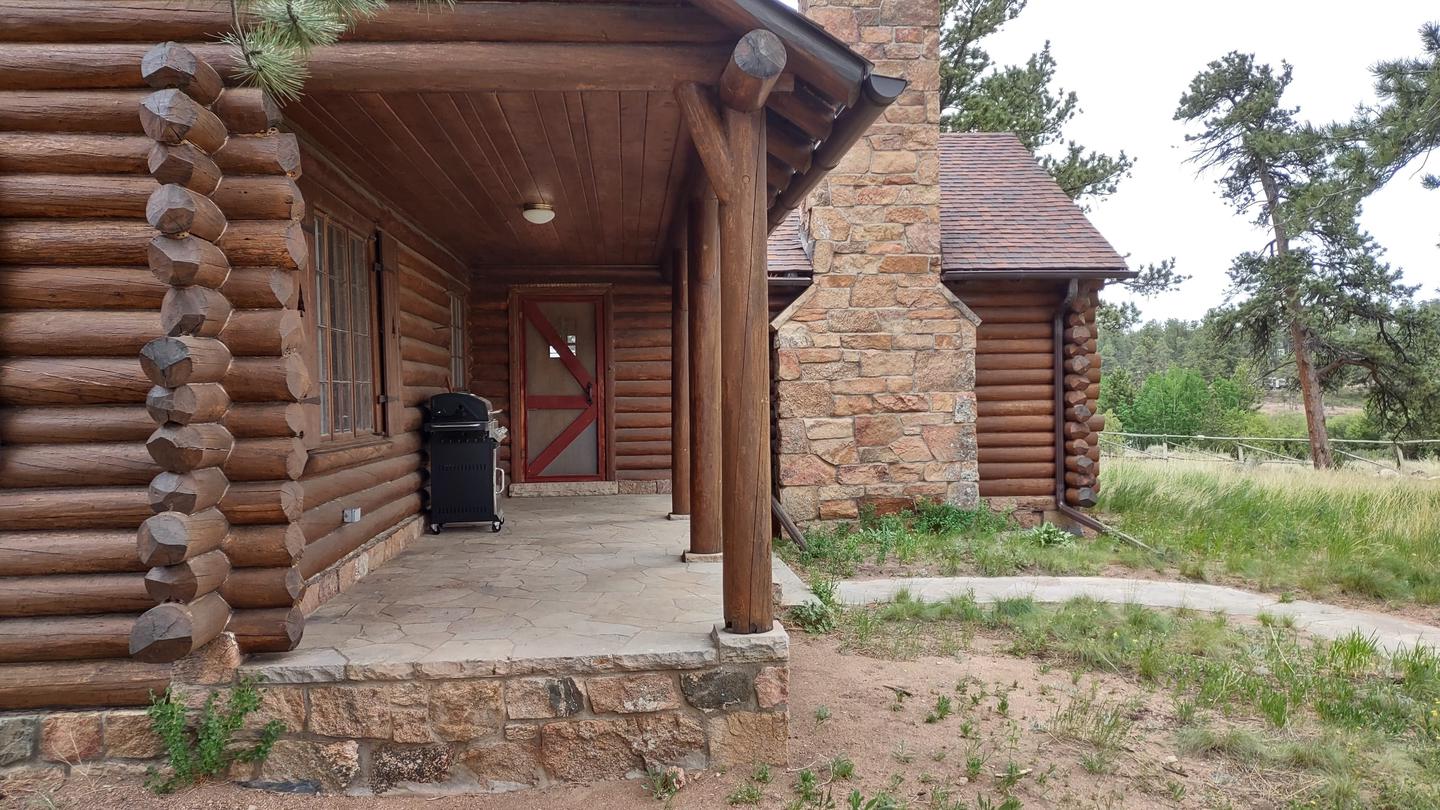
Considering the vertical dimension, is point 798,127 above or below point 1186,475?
above

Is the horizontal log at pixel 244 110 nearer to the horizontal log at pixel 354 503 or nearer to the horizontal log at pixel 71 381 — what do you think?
the horizontal log at pixel 71 381

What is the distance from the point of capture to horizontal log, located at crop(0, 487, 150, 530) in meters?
3.25

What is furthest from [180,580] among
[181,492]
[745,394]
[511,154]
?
[511,154]

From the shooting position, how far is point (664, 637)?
3711mm

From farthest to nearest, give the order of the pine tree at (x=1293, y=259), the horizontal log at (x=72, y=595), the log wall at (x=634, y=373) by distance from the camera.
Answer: the pine tree at (x=1293, y=259)
the log wall at (x=634, y=373)
the horizontal log at (x=72, y=595)

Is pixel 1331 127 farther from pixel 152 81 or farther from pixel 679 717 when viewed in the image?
pixel 152 81

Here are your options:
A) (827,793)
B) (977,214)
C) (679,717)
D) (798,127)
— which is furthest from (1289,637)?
(977,214)

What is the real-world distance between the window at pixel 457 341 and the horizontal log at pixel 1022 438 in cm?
636

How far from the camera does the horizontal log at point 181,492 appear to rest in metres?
3.09

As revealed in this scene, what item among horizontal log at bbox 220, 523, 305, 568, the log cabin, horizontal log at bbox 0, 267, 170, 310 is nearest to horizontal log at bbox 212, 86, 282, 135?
the log cabin

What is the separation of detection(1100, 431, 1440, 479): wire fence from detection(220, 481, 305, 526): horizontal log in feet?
51.2

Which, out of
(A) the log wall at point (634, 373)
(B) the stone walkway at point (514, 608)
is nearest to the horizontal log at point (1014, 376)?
(A) the log wall at point (634, 373)

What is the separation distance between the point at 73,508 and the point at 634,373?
22.0ft

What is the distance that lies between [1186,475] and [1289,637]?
23.5ft
